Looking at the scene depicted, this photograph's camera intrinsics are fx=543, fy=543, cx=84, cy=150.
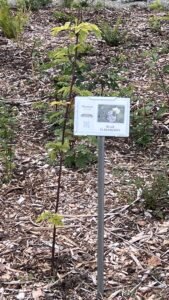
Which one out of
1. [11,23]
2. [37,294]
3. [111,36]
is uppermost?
[11,23]

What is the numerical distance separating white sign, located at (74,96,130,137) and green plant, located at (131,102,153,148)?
1.79 m

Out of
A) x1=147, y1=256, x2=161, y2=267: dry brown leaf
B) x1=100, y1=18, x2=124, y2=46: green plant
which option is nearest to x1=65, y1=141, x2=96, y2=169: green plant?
x1=147, y1=256, x2=161, y2=267: dry brown leaf

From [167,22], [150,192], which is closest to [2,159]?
[150,192]

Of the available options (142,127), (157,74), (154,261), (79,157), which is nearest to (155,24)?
(157,74)

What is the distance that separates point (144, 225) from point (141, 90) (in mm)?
2256

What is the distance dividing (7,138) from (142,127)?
110cm

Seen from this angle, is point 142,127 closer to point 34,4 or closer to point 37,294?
point 37,294

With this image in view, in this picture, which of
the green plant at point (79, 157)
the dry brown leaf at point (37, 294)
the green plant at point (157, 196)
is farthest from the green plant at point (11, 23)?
the dry brown leaf at point (37, 294)

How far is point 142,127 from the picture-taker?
4441 millimetres

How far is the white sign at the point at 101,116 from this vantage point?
103 inches

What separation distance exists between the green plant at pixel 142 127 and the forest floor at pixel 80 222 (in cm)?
6

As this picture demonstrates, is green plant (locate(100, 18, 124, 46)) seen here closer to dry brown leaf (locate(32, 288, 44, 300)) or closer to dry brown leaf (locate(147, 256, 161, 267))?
dry brown leaf (locate(147, 256, 161, 267))

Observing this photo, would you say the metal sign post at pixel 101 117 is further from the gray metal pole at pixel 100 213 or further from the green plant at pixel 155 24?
the green plant at pixel 155 24

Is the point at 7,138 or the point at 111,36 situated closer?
the point at 7,138
